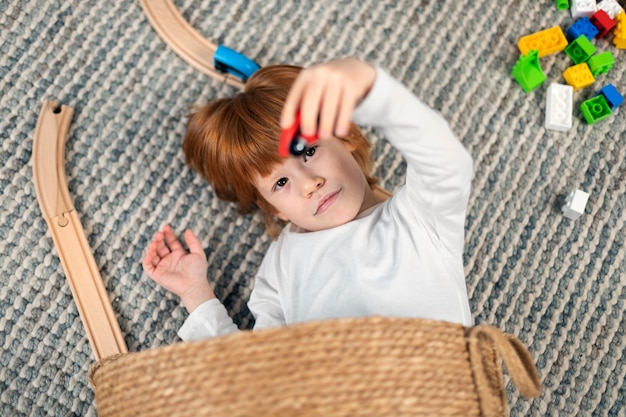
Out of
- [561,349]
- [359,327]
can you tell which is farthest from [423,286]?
[561,349]

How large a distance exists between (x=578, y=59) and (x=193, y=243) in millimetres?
728

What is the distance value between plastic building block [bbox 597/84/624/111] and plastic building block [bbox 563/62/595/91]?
0.09ft

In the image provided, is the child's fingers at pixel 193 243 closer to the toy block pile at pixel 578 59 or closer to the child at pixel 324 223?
the child at pixel 324 223

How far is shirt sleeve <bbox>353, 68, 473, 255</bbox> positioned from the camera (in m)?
0.53

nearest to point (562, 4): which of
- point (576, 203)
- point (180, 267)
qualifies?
point (576, 203)

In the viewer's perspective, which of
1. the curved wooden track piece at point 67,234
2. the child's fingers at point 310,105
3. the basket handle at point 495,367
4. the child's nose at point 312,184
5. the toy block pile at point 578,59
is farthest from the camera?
the toy block pile at point 578,59

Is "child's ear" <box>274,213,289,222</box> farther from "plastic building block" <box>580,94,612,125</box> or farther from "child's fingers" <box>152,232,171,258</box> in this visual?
"plastic building block" <box>580,94,612,125</box>

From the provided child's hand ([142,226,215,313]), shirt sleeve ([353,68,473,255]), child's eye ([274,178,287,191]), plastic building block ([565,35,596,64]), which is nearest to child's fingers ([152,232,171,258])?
child's hand ([142,226,215,313])

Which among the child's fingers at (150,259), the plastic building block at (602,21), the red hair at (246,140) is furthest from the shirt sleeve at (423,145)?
the plastic building block at (602,21)

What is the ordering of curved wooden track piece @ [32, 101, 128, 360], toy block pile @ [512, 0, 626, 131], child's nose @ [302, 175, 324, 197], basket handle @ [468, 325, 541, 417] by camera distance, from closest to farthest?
basket handle @ [468, 325, 541, 417], child's nose @ [302, 175, 324, 197], curved wooden track piece @ [32, 101, 128, 360], toy block pile @ [512, 0, 626, 131]

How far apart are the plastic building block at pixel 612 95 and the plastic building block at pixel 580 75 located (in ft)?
0.09

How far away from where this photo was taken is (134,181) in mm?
928

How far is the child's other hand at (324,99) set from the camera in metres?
0.49

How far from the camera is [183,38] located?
96 centimetres
